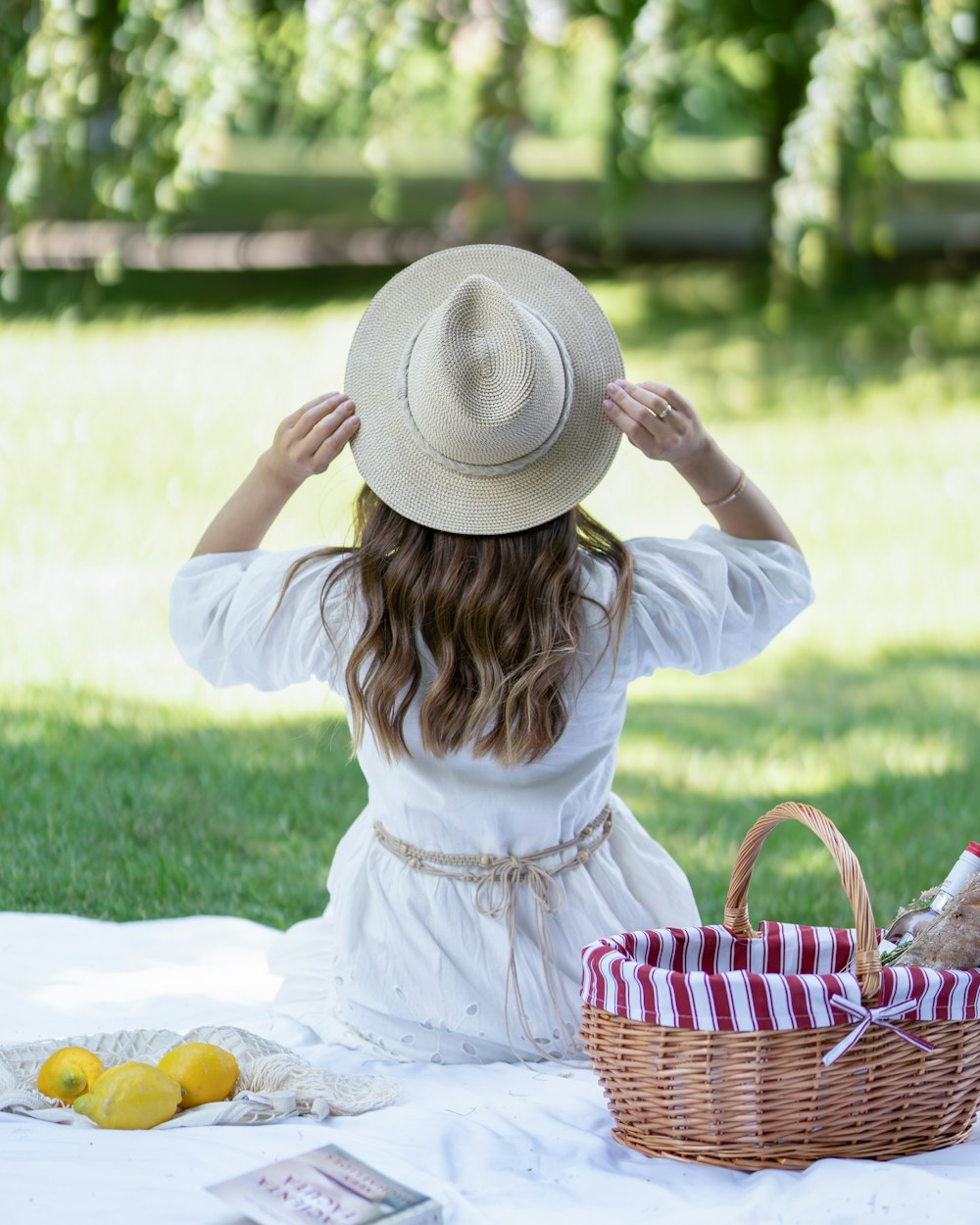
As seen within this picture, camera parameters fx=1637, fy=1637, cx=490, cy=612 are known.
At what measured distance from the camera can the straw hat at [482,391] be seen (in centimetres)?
226

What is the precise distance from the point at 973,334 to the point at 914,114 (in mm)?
2555

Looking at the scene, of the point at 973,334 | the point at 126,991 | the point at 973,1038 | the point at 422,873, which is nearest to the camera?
the point at 973,1038

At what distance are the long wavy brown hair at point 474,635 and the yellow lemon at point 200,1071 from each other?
0.49m

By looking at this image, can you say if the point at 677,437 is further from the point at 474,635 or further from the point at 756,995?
the point at 756,995

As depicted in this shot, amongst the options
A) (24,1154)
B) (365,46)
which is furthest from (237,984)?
(365,46)

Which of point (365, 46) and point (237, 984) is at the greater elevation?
point (365, 46)

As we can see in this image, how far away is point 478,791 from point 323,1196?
671 mm

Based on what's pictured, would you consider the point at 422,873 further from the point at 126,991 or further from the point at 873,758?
the point at 873,758

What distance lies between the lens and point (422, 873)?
2.48 metres

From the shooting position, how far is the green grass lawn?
3.74 meters

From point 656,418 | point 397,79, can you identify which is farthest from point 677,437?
point 397,79

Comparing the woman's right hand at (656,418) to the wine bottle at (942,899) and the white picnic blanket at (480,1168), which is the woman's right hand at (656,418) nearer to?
the wine bottle at (942,899)

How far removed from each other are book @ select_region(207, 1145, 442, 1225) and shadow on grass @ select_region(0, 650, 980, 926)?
4.52ft

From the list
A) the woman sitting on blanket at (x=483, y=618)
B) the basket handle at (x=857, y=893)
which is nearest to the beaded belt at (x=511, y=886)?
the woman sitting on blanket at (x=483, y=618)
